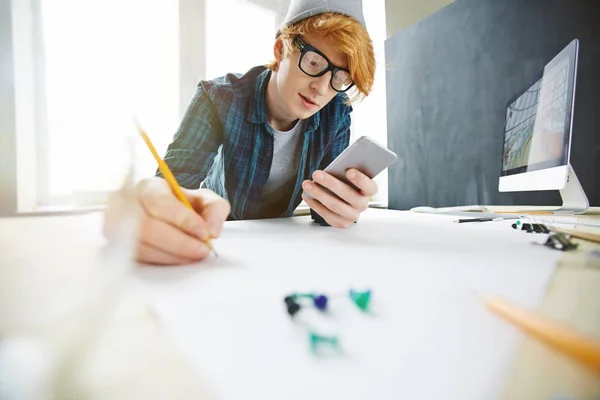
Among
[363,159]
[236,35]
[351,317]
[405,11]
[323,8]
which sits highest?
[405,11]

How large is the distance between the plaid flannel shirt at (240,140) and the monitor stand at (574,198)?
61 centimetres

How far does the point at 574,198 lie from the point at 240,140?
0.87m

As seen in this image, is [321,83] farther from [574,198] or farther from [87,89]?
[574,198]

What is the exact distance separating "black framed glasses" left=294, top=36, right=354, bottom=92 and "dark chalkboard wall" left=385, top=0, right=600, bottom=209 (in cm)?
100

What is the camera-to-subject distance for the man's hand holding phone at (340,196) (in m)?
0.52

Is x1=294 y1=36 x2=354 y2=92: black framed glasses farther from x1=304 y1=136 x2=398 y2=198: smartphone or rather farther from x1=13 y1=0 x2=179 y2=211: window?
x1=13 y1=0 x2=179 y2=211: window

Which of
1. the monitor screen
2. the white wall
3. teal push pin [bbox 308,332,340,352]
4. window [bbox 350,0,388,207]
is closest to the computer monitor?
the monitor screen

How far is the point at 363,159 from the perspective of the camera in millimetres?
521

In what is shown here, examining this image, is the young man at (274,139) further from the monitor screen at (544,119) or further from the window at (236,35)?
the window at (236,35)

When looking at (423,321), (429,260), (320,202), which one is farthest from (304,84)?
(423,321)

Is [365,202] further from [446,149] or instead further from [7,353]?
[446,149]

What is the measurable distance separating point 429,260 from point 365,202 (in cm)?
23

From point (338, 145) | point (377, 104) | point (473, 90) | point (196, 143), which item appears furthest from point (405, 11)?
point (196, 143)

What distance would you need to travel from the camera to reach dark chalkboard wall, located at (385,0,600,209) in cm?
110
